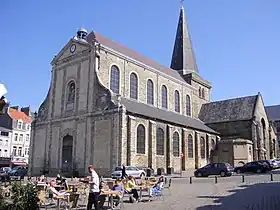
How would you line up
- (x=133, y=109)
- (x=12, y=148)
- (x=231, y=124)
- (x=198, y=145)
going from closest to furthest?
(x=133, y=109)
(x=198, y=145)
(x=231, y=124)
(x=12, y=148)

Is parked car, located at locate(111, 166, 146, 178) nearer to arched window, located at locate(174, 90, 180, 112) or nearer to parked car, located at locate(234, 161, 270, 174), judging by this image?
parked car, located at locate(234, 161, 270, 174)

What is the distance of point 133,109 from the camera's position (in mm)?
31375

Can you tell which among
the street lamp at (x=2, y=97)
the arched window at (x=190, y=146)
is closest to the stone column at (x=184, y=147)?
the arched window at (x=190, y=146)

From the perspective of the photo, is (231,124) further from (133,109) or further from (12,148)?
(12,148)

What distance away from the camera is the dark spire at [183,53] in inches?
2015

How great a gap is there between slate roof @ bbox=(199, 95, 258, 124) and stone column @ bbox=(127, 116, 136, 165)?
2054 centimetres

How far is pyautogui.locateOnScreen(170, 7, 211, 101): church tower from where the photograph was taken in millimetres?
50219

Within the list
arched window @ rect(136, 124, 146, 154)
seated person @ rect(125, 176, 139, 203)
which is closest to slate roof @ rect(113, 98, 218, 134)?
arched window @ rect(136, 124, 146, 154)

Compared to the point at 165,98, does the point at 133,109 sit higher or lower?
lower

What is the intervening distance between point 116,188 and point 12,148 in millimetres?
46338

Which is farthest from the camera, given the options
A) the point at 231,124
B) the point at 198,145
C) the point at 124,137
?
the point at 231,124

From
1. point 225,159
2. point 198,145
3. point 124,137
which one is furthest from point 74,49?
point 225,159

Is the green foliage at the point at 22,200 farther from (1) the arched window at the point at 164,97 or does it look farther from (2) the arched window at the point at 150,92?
(1) the arched window at the point at 164,97

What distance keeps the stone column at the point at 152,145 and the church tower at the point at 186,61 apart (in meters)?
18.8
